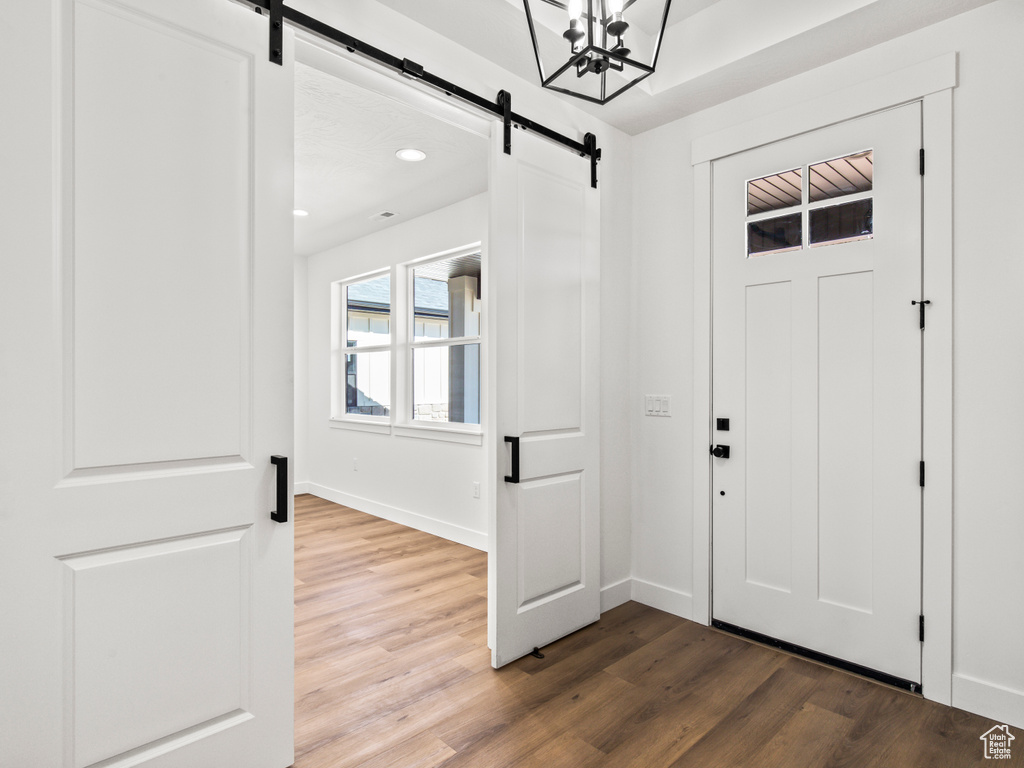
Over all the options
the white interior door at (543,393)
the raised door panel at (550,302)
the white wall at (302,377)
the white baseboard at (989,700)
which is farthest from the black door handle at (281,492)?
the white wall at (302,377)

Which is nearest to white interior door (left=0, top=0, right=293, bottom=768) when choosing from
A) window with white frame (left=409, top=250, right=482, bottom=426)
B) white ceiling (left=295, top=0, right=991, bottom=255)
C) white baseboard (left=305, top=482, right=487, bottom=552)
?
white ceiling (left=295, top=0, right=991, bottom=255)

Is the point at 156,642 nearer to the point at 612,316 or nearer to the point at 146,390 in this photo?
the point at 146,390

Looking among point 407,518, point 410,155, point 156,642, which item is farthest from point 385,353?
point 156,642

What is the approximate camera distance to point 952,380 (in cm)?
211

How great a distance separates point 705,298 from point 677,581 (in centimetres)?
151

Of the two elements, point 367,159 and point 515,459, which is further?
point 367,159

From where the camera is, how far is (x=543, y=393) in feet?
8.53

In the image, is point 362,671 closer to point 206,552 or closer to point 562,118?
point 206,552

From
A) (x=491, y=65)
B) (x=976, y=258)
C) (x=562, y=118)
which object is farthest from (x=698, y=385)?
(x=491, y=65)

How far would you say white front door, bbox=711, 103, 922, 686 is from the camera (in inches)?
87.5

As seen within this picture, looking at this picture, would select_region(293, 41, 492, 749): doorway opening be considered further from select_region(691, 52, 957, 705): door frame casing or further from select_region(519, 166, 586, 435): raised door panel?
select_region(691, 52, 957, 705): door frame casing

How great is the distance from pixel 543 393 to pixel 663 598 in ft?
4.51

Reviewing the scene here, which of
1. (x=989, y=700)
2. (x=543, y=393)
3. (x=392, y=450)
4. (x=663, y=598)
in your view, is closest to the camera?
(x=989, y=700)

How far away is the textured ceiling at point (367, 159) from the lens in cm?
271
